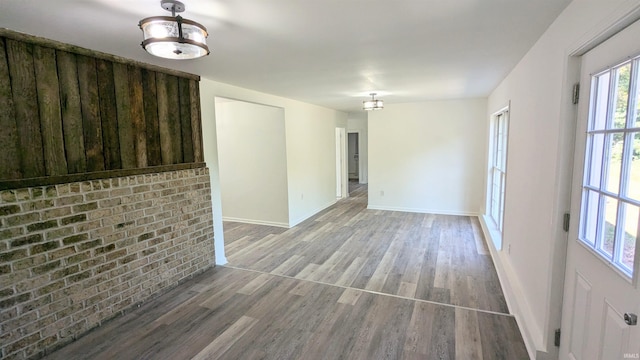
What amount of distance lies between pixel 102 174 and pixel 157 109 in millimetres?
839

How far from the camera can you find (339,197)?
844 centimetres

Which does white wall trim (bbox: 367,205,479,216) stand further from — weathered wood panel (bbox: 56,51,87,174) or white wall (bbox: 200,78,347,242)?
weathered wood panel (bbox: 56,51,87,174)

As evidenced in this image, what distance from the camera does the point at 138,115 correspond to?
2.91 metres

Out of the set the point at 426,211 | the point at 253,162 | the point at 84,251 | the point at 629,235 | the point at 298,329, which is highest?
the point at 253,162

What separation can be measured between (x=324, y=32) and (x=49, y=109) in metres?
2.09

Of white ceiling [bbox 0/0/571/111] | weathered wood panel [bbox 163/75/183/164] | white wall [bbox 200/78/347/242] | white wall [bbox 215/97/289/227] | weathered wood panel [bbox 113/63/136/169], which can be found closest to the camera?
white ceiling [bbox 0/0/571/111]

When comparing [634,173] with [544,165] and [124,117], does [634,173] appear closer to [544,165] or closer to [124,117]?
[544,165]

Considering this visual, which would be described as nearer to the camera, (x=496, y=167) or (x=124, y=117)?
(x=124, y=117)

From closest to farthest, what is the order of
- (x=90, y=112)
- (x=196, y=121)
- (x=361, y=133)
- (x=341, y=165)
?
(x=90, y=112) → (x=196, y=121) → (x=341, y=165) → (x=361, y=133)

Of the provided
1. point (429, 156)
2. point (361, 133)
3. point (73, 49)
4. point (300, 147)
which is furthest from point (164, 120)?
point (361, 133)

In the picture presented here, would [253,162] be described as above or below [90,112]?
below

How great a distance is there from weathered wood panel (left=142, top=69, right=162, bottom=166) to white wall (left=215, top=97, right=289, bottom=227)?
7.90ft

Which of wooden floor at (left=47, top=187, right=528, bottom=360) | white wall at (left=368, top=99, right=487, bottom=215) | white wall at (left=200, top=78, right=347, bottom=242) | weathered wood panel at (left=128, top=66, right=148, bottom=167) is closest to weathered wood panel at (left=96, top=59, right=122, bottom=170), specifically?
weathered wood panel at (left=128, top=66, right=148, bottom=167)

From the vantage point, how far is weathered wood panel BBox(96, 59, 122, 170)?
8.55ft
